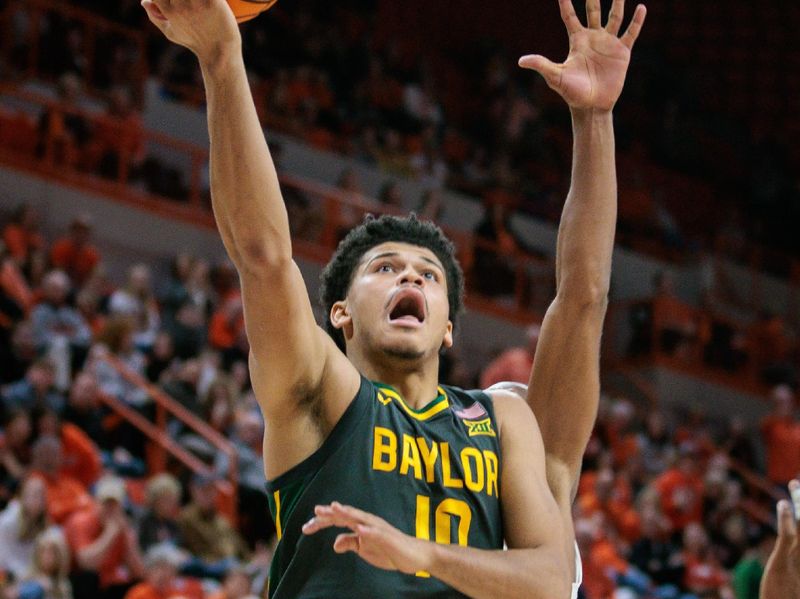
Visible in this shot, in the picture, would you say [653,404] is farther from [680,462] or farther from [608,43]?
[608,43]

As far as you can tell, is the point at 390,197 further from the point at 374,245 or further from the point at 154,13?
the point at 154,13

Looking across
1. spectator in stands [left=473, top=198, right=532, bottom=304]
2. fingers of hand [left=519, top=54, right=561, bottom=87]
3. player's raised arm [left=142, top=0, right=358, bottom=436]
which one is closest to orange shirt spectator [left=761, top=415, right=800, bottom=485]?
spectator in stands [left=473, top=198, right=532, bottom=304]

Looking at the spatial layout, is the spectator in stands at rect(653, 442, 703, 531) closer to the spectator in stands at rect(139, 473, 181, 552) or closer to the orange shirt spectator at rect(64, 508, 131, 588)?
the spectator in stands at rect(139, 473, 181, 552)

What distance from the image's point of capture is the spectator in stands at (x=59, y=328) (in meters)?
9.37

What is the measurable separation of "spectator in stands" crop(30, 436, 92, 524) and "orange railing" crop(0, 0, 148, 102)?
5839 millimetres

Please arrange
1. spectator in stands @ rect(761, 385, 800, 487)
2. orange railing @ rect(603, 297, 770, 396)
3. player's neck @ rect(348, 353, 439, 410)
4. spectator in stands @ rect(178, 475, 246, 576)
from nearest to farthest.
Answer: player's neck @ rect(348, 353, 439, 410) → spectator in stands @ rect(178, 475, 246, 576) → spectator in stands @ rect(761, 385, 800, 487) → orange railing @ rect(603, 297, 770, 396)

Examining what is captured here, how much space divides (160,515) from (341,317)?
5.36 meters

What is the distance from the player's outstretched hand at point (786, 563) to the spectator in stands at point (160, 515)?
15.3 ft

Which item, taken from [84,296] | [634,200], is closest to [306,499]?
[84,296]

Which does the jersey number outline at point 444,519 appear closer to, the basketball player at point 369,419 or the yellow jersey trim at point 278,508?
the basketball player at point 369,419

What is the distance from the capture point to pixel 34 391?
8648mm

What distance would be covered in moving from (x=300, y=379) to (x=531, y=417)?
26.1 inches

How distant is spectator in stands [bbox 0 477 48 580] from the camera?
7430 millimetres

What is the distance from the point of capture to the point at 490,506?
2896 millimetres
